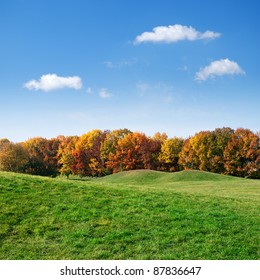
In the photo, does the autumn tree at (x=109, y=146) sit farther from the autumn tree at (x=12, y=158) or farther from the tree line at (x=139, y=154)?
the autumn tree at (x=12, y=158)

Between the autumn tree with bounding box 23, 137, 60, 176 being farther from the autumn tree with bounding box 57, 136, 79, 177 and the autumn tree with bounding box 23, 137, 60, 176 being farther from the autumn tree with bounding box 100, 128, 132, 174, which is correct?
the autumn tree with bounding box 100, 128, 132, 174

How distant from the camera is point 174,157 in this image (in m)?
80.4

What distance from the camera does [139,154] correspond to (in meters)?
82.3

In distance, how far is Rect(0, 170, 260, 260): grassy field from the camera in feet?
37.7

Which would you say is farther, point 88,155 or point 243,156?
point 88,155

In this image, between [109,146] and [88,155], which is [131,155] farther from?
[88,155]

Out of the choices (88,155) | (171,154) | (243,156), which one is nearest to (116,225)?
(243,156)

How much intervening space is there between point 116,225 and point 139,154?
68.8 meters

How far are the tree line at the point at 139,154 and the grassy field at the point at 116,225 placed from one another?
56.4m

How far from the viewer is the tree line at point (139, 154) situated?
7338cm

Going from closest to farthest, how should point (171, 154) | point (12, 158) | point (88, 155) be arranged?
point (12, 158) < point (171, 154) < point (88, 155)

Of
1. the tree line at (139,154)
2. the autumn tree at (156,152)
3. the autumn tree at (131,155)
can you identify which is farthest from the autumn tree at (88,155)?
the autumn tree at (156,152)
